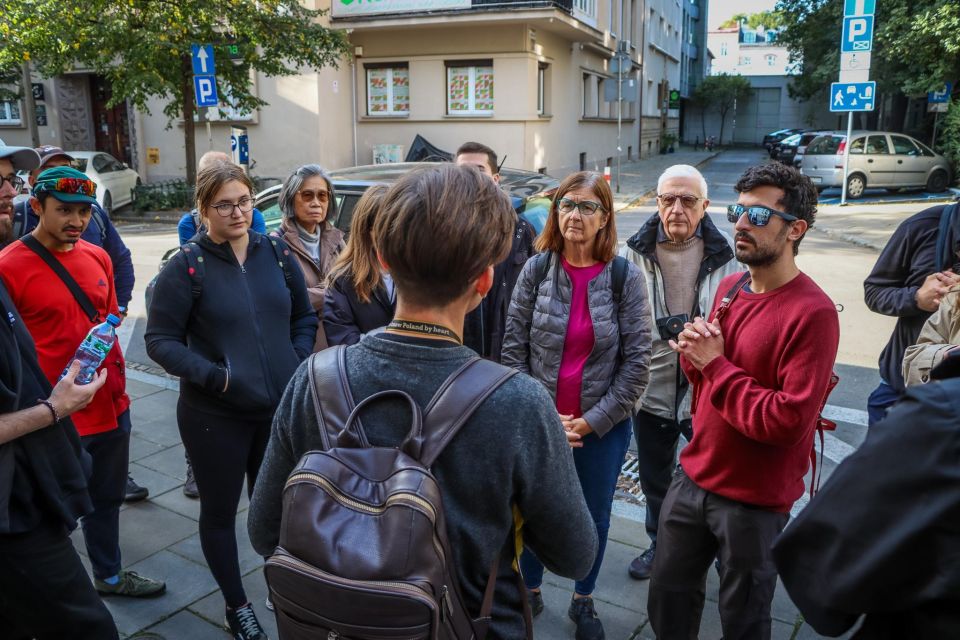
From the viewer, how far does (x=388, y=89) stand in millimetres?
21047

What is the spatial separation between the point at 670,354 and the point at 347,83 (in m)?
19.4

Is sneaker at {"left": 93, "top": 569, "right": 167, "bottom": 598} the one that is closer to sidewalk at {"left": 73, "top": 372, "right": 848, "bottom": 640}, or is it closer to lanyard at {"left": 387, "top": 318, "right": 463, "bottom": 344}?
sidewalk at {"left": 73, "top": 372, "right": 848, "bottom": 640}

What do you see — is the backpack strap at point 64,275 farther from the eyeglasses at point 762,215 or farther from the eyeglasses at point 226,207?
the eyeglasses at point 762,215

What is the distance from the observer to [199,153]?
21.5 meters

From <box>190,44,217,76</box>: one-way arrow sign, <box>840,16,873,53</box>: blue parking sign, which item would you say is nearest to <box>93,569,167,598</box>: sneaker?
<box>190,44,217,76</box>: one-way arrow sign

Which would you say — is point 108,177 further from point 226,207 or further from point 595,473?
point 595,473

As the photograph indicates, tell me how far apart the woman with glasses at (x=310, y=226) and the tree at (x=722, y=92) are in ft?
181

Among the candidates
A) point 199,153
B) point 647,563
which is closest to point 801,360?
point 647,563

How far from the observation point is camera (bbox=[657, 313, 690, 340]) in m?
3.03

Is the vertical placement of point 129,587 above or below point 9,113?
below

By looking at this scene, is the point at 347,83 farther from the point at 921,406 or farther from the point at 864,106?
the point at 921,406

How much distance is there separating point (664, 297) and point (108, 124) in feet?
78.3

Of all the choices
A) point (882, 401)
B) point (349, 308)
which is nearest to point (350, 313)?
point (349, 308)

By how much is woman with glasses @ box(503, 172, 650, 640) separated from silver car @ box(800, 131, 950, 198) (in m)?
18.2
